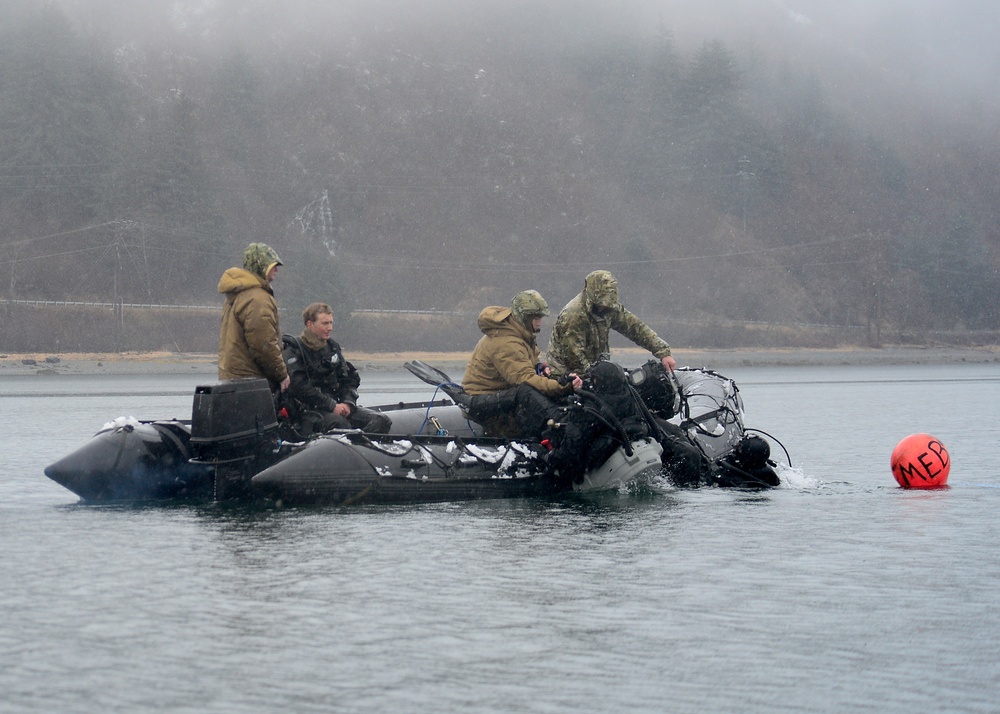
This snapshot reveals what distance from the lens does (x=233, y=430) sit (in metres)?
10.6

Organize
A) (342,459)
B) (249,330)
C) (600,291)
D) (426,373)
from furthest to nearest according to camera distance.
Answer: (426,373), (600,291), (342,459), (249,330)

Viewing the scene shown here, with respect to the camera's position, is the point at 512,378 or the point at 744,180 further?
the point at 744,180

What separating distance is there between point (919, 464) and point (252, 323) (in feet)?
25.9

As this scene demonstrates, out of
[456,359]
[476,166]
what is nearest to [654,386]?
[456,359]

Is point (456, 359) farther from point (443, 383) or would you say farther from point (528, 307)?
point (528, 307)

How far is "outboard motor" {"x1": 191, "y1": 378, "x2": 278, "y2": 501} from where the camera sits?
34.6ft

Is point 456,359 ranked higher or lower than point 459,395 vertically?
lower

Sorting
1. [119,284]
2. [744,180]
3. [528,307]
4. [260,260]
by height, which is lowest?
[528,307]

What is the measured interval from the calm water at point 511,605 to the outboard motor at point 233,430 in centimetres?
36

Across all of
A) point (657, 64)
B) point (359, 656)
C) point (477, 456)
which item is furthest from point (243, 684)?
point (657, 64)

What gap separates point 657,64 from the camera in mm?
100312

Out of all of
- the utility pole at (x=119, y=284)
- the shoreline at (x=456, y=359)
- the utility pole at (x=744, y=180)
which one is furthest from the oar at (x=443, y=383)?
the utility pole at (x=744, y=180)

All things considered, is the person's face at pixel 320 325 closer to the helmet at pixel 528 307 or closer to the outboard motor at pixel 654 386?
the helmet at pixel 528 307

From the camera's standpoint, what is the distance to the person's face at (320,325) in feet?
38.1
